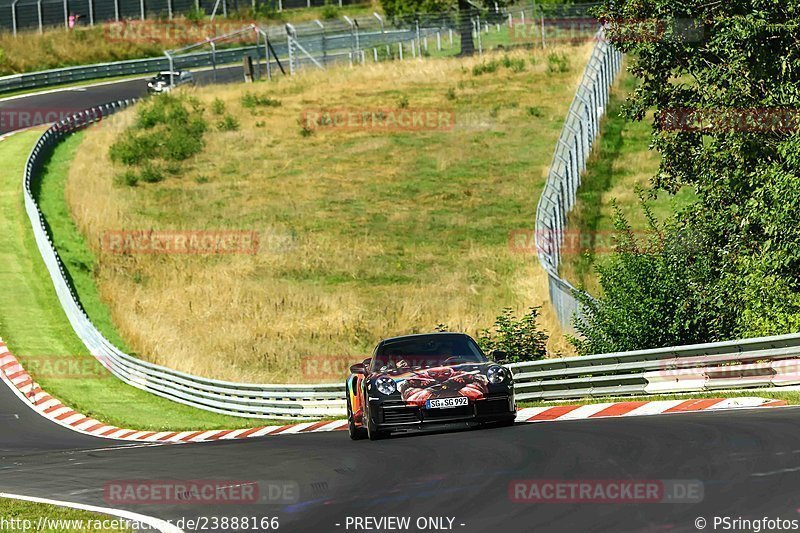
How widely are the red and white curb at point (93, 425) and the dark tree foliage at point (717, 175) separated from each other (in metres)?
5.53

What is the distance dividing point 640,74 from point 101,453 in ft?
41.2

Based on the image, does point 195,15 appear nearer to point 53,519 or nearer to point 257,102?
point 257,102

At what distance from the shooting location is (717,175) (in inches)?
921

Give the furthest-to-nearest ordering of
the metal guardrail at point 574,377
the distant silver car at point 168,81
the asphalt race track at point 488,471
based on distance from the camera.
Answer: the distant silver car at point 168,81 → the metal guardrail at point 574,377 → the asphalt race track at point 488,471

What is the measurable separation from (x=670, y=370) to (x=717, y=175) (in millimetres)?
6689

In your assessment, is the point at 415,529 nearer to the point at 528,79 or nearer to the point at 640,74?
the point at 640,74

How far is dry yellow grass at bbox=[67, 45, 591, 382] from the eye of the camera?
1308 inches

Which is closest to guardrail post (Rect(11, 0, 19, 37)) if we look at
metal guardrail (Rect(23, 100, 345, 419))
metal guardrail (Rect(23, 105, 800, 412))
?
metal guardrail (Rect(23, 100, 345, 419))

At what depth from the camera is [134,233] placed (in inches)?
1676

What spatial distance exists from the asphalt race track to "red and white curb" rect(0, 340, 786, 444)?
114cm

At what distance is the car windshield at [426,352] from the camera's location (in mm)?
15547

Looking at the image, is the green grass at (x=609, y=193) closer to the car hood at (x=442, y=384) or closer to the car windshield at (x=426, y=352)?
the car windshield at (x=426, y=352)

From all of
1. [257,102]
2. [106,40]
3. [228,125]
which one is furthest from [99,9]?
[228,125]

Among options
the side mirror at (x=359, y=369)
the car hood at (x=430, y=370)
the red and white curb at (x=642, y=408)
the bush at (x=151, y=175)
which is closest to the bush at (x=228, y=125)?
the bush at (x=151, y=175)
